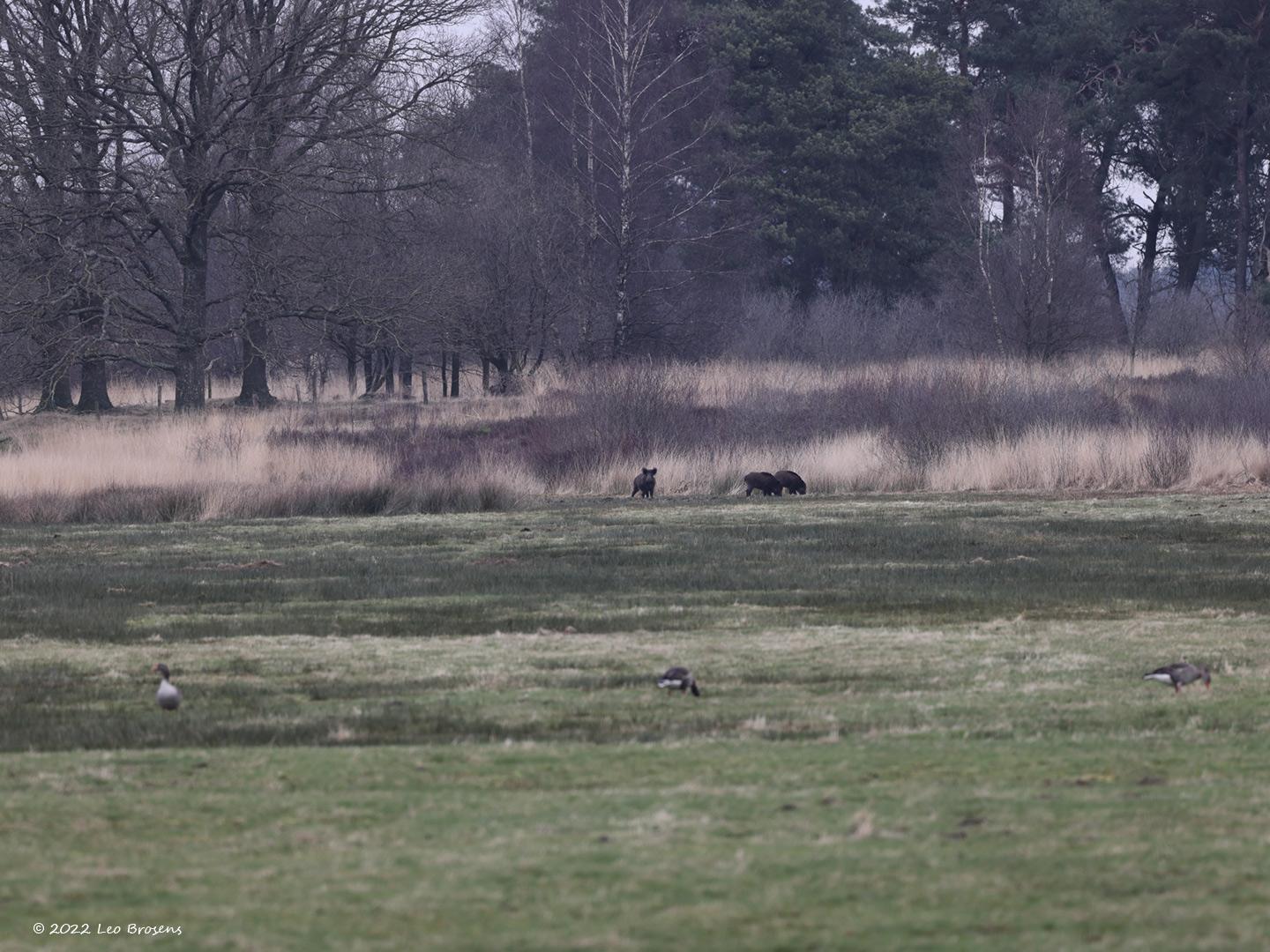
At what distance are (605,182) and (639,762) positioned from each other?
38.3m

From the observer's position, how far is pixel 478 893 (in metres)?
4.44

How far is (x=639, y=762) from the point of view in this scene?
6316 millimetres

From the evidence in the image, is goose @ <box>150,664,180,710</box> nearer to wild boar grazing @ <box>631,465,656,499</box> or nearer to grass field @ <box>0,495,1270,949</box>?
grass field @ <box>0,495,1270,949</box>

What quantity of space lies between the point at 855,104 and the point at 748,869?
48224 millimetres

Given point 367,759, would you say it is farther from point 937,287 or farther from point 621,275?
point 937,287

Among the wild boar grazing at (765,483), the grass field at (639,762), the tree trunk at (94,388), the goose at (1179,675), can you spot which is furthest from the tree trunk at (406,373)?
the goose at (1179,675)

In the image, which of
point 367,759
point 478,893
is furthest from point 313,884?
point 367,759

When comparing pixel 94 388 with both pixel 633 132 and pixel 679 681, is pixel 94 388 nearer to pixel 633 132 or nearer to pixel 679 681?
pixel 633 132

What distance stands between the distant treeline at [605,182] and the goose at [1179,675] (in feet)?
A: 77.1

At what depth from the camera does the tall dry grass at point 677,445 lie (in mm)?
22078

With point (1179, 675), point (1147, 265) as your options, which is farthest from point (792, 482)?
point (1147, 265)

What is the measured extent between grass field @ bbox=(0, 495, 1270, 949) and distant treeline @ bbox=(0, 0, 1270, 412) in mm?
17910

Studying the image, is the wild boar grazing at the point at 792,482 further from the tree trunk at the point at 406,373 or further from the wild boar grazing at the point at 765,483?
the tree trunk at the point at 406,373

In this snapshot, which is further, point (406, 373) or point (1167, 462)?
point (406, 373)
